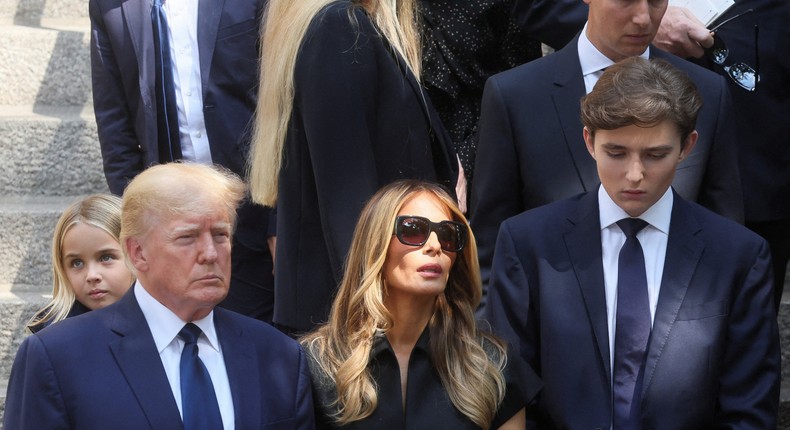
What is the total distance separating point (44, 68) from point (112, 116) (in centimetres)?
125

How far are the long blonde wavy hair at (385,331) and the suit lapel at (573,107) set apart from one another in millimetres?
492

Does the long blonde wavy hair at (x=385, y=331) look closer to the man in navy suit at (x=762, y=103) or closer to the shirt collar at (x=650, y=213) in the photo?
the shirt collar at (x=650, y=213)

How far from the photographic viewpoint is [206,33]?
15.9 ft

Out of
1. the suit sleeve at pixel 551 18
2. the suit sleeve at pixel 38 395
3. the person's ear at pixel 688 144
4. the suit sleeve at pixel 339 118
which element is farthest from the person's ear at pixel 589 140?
the suit sleeve at pixel 38 395

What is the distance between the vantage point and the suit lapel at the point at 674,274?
3.26m

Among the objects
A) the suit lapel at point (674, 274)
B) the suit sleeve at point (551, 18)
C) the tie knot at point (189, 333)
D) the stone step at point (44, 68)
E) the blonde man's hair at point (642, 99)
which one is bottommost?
the tie knot at point (189, 333)

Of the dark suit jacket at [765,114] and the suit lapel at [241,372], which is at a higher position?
the dark suit jacket at [765,114]

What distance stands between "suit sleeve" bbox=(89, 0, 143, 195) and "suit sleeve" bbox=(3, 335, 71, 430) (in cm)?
203

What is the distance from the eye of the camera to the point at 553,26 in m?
4.45

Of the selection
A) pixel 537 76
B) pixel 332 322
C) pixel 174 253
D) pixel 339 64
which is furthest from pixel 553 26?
pixel 174 253

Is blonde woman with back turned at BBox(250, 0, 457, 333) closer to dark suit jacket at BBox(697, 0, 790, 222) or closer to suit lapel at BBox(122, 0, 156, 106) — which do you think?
suit lapel at BBox(122, 0, 156, 106)

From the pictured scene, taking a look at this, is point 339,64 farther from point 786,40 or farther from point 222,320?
point 786,40

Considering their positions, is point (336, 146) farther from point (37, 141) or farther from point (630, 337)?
point (37, 141)

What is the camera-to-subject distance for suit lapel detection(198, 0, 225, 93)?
15.8ft
